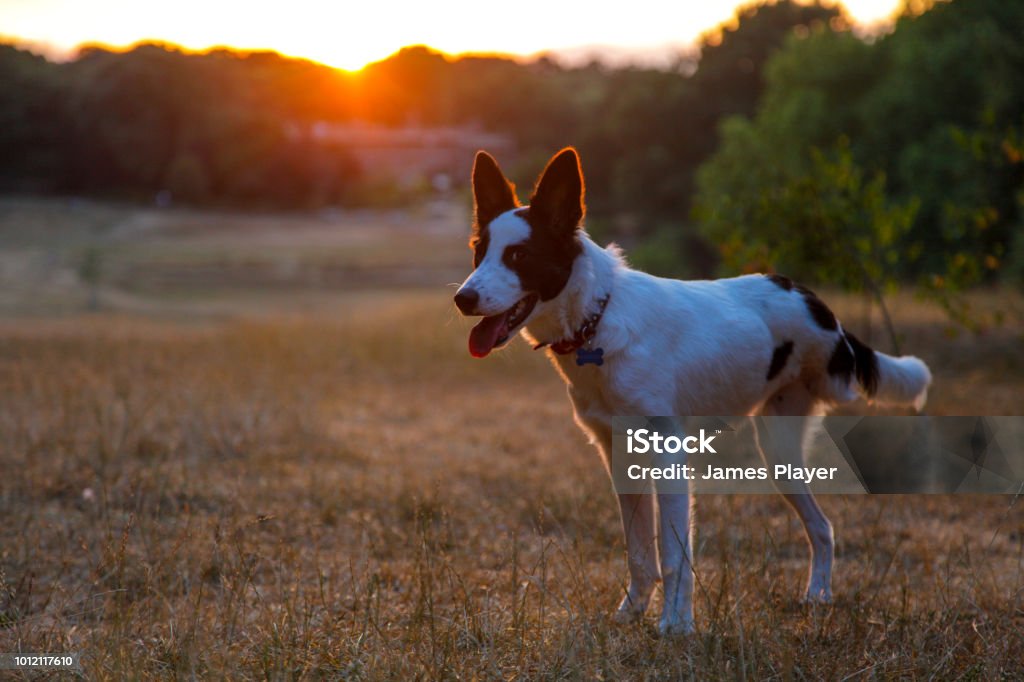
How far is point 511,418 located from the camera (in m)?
11.8

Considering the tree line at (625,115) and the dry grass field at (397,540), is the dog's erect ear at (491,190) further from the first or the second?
the tree line at (625,115)

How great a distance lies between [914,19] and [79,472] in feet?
81.4

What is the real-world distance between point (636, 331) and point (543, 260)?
57cm

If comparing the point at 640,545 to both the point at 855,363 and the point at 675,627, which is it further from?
the point at 855,363

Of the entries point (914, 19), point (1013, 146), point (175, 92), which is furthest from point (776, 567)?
point (175, 92)

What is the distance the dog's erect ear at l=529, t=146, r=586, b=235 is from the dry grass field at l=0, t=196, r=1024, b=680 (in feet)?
4.37

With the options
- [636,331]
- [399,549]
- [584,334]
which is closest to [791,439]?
[636,331]

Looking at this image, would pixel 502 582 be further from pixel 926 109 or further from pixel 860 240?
pixel 926 109

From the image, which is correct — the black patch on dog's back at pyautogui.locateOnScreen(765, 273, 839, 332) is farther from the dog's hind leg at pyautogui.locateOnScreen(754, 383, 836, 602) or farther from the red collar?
the red collar

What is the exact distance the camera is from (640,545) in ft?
15.4

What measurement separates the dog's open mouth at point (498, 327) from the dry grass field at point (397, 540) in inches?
31.2

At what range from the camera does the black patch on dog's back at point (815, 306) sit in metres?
5.10

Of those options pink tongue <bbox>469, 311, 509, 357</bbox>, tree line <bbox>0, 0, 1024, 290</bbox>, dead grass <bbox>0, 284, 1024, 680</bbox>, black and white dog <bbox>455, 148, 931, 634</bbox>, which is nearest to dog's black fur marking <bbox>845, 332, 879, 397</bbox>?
black and white dog <bbox>455, 148, 931, 634</bbox>

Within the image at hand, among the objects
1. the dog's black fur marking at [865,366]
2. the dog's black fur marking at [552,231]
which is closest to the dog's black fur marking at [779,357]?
the dog's black fur marking at [865,366]
